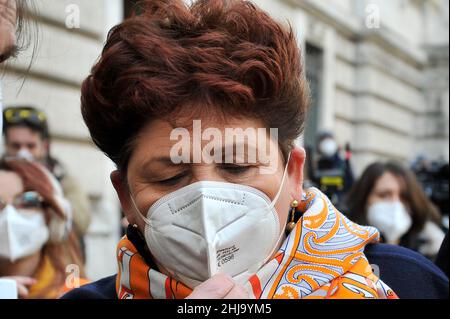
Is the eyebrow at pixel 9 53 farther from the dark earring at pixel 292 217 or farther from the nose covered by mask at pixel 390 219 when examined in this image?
the nose covered by mask at pixel 390 219

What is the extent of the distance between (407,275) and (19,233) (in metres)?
1.56

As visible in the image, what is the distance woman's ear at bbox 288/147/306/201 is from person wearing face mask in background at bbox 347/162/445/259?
8.04 ft

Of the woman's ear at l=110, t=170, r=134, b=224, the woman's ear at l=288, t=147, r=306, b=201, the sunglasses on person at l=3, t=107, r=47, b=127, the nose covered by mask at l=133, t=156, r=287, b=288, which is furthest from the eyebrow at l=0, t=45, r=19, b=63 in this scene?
the sunglasses on person at l=3, t=107, r=47, b=127

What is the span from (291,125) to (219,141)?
0.19 m

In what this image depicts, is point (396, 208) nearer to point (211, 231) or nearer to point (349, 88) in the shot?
point (211, 231)

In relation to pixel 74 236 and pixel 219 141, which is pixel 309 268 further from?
pixel 74 236

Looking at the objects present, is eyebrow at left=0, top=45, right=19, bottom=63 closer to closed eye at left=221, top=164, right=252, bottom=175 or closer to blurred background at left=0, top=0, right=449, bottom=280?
closed eye at left=221, top=164, right=252, bottom=175

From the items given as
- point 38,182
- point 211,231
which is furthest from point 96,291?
point 38,182

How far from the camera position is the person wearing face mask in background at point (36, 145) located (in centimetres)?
338

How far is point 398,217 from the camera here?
3910mm

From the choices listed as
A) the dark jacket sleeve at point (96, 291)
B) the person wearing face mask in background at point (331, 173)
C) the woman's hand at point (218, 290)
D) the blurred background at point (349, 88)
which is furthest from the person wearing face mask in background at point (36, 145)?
the woman's hand at point (218, 290)
